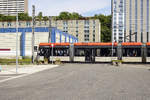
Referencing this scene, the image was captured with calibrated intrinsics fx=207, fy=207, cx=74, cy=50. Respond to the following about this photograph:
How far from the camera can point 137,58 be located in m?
29.0

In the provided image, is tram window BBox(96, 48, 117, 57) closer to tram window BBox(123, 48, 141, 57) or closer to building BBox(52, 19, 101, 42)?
tram window BBox(123, 48, 141, 57)

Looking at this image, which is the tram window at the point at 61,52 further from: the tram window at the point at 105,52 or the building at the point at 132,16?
the building at the point at 132,16

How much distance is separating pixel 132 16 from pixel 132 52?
122588 mm

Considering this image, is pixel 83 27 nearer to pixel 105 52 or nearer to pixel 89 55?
pixel 89 55

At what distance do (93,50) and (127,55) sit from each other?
491 centimetres

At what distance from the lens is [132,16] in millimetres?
145125

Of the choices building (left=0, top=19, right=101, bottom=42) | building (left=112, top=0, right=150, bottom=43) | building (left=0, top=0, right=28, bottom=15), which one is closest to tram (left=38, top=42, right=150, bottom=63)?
building (left=0, top=0, right=28, bottom=15)

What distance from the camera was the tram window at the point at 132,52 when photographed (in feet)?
95.7

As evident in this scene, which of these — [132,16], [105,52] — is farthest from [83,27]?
[105,52]

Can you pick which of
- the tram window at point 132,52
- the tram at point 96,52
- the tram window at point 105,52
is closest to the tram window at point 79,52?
the tram at point 96,52

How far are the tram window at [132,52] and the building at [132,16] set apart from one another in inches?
4255

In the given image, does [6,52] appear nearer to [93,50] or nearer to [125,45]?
[93,50]

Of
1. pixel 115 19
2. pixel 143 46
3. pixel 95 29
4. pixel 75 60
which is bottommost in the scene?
pixel 75 60

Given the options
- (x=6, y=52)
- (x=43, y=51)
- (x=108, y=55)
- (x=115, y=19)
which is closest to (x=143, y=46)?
(x=108, y=55)
